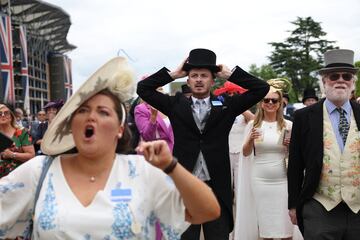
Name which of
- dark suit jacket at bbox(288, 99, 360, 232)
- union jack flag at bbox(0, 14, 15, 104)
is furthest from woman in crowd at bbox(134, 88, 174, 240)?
union jack flag at bbox(0, 14, 15, 104)

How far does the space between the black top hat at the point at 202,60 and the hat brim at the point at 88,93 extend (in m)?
2.15

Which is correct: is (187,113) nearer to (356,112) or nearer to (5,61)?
(356,112)

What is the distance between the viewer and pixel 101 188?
8.18ft

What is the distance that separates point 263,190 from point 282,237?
1.99 ft

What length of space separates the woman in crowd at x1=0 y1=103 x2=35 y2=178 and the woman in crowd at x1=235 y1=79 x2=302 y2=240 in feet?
9.07

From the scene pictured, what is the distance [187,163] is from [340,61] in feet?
5.28

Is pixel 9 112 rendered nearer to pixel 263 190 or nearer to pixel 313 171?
pixel 263 190

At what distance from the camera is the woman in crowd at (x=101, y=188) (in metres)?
2.36

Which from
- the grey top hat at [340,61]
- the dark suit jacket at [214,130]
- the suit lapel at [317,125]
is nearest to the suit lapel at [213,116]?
the dark suit jacket at [214,130]

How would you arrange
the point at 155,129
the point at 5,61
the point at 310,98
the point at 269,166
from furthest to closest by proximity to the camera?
the point at 5,61, the point at 310,98, the point at 155,129, the point at 269,166

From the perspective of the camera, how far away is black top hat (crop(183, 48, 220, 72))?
4.80 m

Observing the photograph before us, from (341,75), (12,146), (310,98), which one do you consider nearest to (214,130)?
(341,75)

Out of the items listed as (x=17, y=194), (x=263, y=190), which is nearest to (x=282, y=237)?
(x=263, y=190)

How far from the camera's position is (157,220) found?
8.38ft
